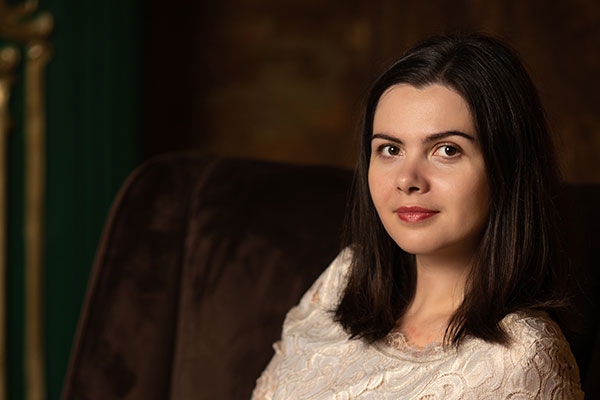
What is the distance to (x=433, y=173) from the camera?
4.28ft

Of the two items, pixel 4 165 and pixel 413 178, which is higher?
pixel 413 178

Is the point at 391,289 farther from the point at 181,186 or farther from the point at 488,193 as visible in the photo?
the point at 181,186

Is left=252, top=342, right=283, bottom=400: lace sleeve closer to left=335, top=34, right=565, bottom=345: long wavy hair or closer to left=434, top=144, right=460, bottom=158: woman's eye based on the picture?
left=335, top=34, right=565, bottom=345: long wavy hair

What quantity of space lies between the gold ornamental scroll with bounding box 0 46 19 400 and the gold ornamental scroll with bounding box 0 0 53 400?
0.07 m

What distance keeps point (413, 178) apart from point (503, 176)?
0.39 feet

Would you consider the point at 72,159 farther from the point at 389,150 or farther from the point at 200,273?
the point at 389,150

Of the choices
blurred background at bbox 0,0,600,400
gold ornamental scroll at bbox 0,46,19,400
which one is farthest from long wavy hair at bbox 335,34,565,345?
gold ornamental scroll at bbox 0,46,19,400

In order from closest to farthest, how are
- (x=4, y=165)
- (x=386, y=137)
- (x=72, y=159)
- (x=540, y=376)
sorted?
(x=540, y=376) < (x=386, y=137) < (x=4, y=165) < (x=72, y=159)

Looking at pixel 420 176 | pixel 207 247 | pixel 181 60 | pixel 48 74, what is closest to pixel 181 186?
pixel 207 247

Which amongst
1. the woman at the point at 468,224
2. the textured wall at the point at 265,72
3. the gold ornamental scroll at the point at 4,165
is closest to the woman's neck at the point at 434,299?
the woman at the point at 468,224

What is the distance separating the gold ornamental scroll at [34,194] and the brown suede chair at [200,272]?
946 mm

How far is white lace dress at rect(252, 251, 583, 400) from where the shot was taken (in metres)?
1.24

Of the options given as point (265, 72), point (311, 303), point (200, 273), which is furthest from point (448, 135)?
point (265, 72)

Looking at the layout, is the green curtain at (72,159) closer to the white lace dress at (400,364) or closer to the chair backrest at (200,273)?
the chair backrest at (200,273)
